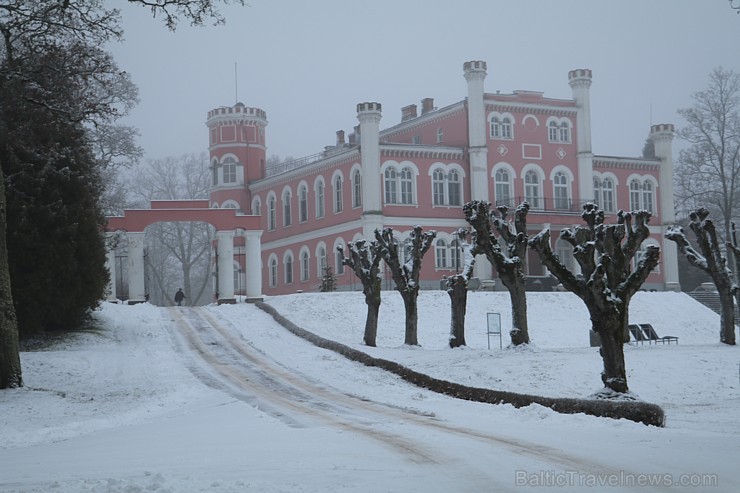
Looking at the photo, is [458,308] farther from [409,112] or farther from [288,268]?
[409,112]

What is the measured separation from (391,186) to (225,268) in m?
15.4

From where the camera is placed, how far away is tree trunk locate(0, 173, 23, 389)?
19.6m

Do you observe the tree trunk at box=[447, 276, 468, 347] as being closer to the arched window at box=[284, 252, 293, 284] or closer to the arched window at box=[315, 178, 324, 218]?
the arched window at box=[315, 178, 324, 218]

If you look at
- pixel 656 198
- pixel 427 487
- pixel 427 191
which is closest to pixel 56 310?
pixel 427 487

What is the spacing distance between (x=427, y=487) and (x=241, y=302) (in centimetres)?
3680

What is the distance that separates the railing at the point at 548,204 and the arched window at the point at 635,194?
523 cm

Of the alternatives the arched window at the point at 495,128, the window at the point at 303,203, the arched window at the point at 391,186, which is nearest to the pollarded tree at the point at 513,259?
the arched window at the point at 391,186

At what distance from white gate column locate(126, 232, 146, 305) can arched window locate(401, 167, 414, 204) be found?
18.7 meters

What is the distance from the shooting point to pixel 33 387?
69.9 feet

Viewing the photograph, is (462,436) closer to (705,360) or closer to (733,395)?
(733,395)

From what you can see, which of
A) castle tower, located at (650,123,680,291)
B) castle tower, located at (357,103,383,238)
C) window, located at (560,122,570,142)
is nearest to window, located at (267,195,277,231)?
castle tower, located at (357,103,383,238)

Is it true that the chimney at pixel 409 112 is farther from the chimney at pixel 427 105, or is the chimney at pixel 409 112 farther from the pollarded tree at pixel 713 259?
the pollarded tree at pixel 713 259

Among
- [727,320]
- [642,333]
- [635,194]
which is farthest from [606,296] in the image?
[635,194]

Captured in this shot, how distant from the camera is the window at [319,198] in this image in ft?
202
